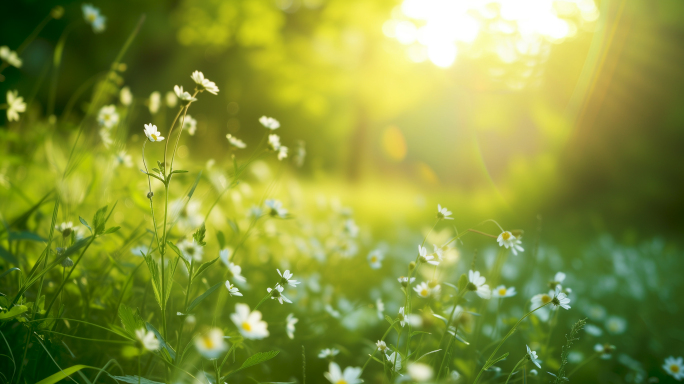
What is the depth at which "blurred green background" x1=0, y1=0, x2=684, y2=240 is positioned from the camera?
7.14 meters

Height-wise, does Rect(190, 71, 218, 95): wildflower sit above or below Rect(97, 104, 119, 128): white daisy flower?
below

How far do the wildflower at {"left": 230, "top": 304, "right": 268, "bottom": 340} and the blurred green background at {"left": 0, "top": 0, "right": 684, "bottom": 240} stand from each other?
12.6ft

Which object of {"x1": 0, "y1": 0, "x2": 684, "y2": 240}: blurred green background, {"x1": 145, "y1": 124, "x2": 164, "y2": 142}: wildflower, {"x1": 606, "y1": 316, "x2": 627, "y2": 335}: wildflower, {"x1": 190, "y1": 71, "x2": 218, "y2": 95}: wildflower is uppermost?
{"x1": 0, "y1": 0, "x2": 684, "y2": 240}: blurred green background

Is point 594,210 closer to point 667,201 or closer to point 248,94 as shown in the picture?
point 667,201

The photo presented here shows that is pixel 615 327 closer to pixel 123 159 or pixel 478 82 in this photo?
pixel 123 159

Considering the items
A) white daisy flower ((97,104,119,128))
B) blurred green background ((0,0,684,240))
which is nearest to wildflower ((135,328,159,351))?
white daisy flower ((97,104,119,128))

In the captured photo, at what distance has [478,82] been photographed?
11062 millimetres

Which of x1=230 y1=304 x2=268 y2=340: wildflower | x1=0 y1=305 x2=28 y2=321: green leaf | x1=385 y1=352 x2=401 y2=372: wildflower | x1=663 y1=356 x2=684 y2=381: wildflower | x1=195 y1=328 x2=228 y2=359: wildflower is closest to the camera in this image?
x1=195 y1=328 x2=228 y2=359: wildflower

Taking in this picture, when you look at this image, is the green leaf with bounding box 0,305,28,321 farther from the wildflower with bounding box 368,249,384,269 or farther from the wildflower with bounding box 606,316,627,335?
the wildflower with bounding box 606,316,627,335

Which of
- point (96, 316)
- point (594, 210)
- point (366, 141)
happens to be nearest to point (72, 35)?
point (366, 141)

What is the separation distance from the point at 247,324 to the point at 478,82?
37.7 feet

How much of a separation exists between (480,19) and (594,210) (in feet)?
17.6

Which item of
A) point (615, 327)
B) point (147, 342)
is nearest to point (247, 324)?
point (147, 342)

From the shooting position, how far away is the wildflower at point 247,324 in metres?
0.59
